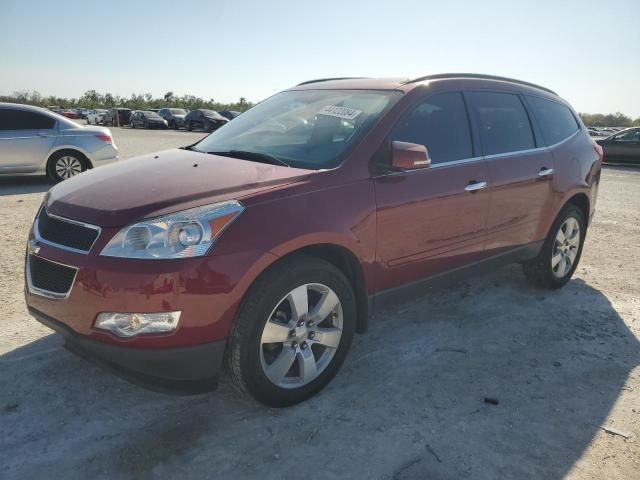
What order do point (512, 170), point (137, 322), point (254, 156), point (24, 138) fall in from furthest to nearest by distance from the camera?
point (24, 138)
point (512, 170)
point (254, 156)
point (137, 322)

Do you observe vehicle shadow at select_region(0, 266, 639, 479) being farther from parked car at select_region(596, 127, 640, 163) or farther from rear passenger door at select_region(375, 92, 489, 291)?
parked car at select_region(596, 127, 640, 163)

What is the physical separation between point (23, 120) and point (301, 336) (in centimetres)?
824

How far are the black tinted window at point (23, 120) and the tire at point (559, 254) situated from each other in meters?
8.23

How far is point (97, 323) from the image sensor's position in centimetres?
244

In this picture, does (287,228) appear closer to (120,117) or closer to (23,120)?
(23,120)

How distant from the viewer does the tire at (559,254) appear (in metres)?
4.66

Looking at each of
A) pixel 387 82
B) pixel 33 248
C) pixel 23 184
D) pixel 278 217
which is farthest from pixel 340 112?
pixel 23 184

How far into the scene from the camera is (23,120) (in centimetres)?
891

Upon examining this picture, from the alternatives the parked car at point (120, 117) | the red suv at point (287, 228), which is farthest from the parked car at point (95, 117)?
the red suv at point (287, 228)

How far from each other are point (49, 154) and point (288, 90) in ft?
21.4

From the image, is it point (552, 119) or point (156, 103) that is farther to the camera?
point (156, 103)

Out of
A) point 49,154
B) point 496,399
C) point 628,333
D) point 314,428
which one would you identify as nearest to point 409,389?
point 496,399

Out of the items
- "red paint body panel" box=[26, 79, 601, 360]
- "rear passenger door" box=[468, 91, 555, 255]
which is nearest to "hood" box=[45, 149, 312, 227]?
"red paint body panel" box=[26, 79, 601, 360]

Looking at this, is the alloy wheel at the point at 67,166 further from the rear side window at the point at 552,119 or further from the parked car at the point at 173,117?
the parked car at the point at 173,117
